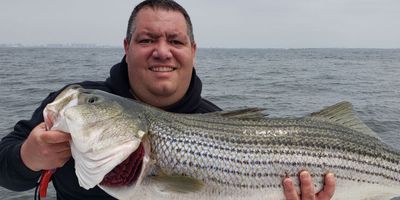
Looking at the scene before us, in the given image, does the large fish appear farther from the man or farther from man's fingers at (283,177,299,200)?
the man

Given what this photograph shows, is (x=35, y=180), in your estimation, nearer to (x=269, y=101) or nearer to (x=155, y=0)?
(x=155, y=0)

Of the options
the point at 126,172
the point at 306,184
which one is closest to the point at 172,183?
the point at 126,172

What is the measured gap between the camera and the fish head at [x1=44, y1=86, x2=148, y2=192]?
3182 millimetres

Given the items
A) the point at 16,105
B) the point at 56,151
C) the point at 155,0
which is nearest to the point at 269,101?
the point at 16,105

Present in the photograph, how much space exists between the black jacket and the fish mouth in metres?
0.77

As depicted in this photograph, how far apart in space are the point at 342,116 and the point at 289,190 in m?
1.12

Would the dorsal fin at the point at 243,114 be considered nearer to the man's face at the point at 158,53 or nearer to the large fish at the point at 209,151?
the large fish at the point at 209,151

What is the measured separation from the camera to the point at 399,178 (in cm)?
415

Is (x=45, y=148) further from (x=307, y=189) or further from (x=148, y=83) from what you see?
(x=307, y=189)

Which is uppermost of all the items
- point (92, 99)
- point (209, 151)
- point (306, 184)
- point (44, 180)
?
point (92, 99)

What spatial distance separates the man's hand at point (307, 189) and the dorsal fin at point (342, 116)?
0.70m

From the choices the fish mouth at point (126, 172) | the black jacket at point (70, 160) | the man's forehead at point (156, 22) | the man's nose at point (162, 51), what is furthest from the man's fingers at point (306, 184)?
the man's forehead at point (156, 22)

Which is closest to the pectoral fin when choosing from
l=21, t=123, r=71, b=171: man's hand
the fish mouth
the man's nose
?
the fish mouth

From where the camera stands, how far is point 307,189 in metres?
3.69
